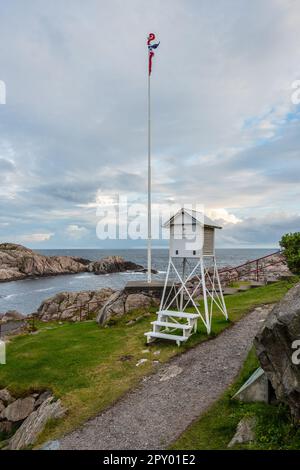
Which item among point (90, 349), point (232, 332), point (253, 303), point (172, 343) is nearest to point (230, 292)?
point (253, 303)

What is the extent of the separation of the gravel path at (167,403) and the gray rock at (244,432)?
5.21 feet

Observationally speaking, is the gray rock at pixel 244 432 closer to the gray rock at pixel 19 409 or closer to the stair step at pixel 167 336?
the stair step at pixel 167 336

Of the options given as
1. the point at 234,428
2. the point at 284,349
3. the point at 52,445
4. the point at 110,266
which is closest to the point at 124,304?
the point at 52,445

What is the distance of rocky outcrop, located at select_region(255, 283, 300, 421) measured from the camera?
6500 millimetres

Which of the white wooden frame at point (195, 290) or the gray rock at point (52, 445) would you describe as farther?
the white wooden frame at point (195, 290)

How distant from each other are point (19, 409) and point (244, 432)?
8.32 metres

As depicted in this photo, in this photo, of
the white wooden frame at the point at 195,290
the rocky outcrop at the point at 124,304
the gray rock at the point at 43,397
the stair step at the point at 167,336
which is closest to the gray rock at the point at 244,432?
the stair step at the point at 167,336

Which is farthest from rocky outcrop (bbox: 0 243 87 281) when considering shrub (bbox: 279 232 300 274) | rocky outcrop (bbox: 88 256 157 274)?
shrub (bbox: 279 232 300 274)

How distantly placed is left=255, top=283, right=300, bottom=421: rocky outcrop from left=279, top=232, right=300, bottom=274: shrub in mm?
5050

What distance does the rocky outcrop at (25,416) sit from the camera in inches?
368

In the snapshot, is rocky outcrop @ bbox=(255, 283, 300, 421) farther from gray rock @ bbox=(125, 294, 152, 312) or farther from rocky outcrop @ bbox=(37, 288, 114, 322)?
rocky outcrop @ bbox=(37, 288, 114, 322)

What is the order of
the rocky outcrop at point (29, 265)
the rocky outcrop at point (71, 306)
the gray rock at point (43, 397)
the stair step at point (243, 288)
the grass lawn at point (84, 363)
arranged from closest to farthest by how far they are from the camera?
the grass lawn at point (84, 363)
the gray rock at point (43, 397)
the stair step at point (243, 288)
the rocky outcrop at point (71, 306)
the rocky outcrop at point (29, 265)

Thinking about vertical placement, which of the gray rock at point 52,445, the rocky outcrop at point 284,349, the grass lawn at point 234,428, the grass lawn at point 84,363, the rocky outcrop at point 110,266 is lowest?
the rocky outcrop at point 110,266

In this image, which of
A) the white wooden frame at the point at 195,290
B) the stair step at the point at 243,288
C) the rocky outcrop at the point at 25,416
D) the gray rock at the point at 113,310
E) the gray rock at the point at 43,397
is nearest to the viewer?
the rocky outcrop at the point at 25,416
